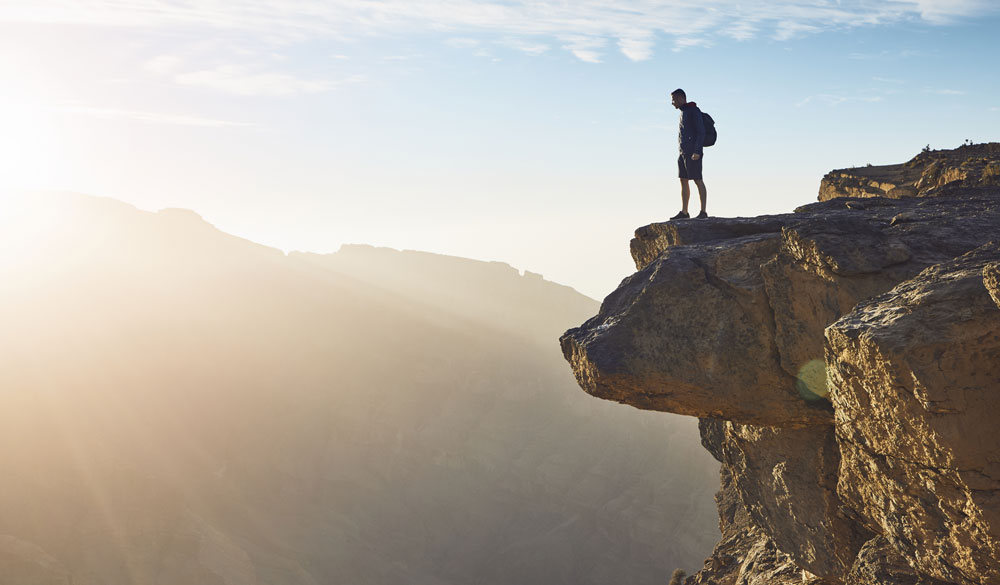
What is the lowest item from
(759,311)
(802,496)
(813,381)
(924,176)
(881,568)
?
(881,568)

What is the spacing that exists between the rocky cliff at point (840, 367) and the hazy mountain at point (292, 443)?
4839 cm

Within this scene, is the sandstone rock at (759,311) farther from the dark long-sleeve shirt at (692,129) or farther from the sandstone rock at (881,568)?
the dark long-sleeve shirt at (692,129)

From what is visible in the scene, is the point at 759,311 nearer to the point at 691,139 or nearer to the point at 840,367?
the point at 840,367

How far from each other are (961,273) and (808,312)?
3.02 meters

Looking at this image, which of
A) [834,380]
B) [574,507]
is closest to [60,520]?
[574,507]

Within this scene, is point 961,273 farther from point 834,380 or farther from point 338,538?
point 338,538

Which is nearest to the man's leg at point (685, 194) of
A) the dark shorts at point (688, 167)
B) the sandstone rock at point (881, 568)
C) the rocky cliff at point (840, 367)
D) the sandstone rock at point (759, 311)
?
the dark shorts at point (688, 167)

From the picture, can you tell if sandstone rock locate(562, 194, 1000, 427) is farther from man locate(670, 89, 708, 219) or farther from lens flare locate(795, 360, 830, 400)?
man locate(670, 89, 708, 219)

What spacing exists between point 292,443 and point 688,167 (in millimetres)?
66003

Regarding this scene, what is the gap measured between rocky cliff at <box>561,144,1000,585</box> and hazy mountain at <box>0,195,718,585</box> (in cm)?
4839

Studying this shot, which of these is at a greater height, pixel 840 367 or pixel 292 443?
pixel 840 367

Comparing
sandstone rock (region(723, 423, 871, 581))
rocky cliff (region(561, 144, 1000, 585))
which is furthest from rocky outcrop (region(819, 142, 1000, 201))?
sandstone rock (region(723, 423, 871, 581))

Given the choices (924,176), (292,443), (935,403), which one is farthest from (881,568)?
(292,443)

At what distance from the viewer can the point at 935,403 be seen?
6641 mm
